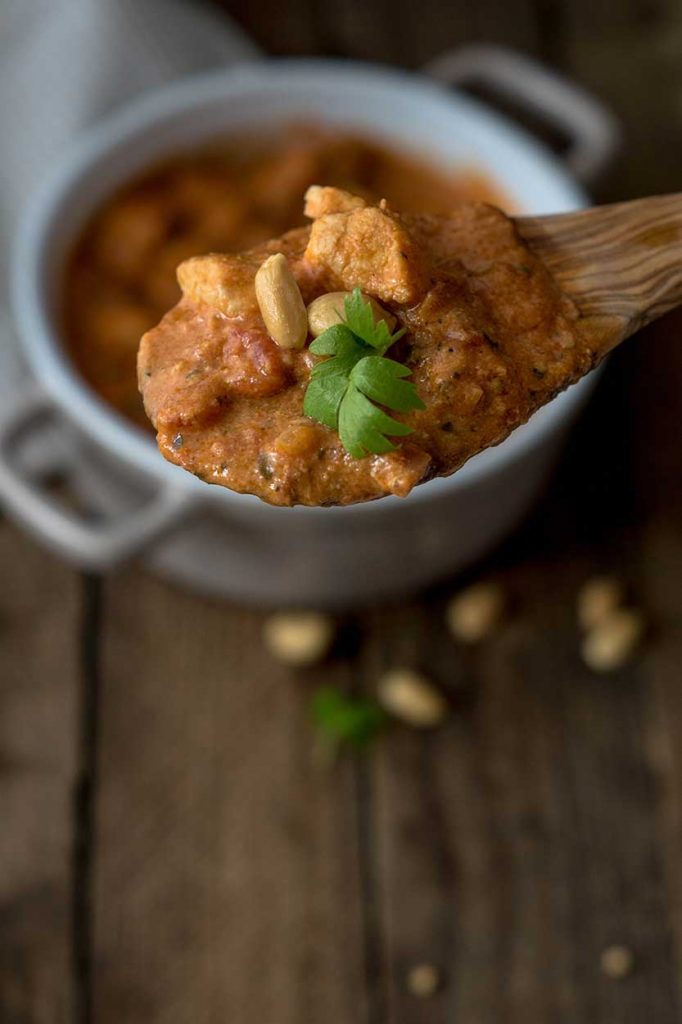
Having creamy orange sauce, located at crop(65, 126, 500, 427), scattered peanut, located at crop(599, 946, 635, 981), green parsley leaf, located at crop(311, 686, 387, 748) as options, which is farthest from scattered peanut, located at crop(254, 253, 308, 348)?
scattered peanut, located at crop(599, 946, 635, 981)

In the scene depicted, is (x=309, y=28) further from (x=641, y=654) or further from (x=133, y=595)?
(x=641, y=654)

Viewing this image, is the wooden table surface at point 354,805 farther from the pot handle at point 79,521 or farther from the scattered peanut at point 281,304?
the scattered peanut at point 281,304

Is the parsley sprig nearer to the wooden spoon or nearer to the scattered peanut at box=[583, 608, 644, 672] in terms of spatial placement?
the wooden spoon

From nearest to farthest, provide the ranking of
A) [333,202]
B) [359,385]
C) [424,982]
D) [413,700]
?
[359,385]
[333,202]
[424,982]
[413,700]

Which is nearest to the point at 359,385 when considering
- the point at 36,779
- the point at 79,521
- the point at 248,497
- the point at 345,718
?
the point at 248,497

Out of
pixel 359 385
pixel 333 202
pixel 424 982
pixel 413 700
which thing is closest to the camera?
pixel 359 385

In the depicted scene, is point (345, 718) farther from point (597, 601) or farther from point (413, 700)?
point (597, 601)
